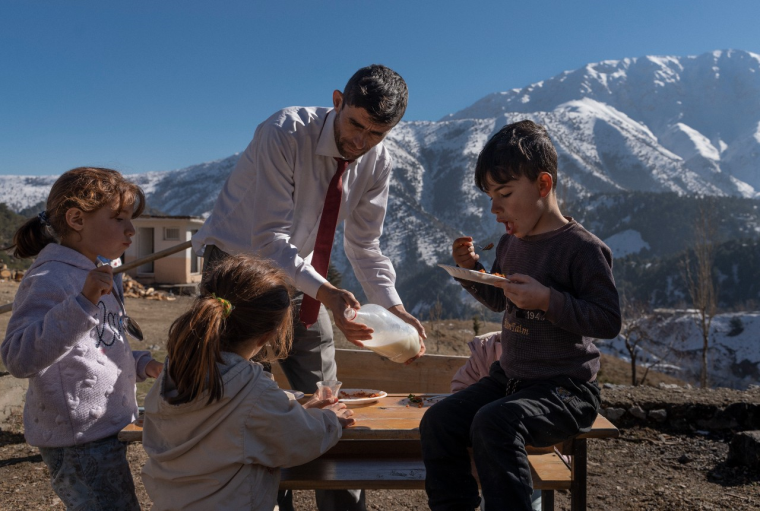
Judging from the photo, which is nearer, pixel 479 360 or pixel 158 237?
pixel 479 360

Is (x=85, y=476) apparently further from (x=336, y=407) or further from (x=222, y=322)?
(x=336, y=407)

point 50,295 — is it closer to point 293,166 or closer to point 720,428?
point 293,166

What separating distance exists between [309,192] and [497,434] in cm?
168

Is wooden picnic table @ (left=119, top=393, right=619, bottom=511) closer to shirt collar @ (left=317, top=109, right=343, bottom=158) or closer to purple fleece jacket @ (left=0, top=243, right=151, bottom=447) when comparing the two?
purple fleece jacket @ (left=0, top=243, right=151, bottom=447)

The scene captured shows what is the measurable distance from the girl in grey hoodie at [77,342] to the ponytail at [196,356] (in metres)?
0.31

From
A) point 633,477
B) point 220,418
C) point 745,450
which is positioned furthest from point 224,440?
point 745,450

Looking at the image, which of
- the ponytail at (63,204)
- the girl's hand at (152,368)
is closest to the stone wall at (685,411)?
the girl's hand at (152,368)

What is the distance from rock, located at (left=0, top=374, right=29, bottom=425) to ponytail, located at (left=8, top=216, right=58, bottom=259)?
4.01 m

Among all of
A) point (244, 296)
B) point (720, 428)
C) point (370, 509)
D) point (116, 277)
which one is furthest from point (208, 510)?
point (720, 428)

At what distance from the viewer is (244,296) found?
2189mm

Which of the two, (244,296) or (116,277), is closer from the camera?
(244,296)

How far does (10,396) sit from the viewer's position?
239 inches

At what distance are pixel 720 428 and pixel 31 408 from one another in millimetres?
5439

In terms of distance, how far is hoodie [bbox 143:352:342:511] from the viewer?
206 cm
